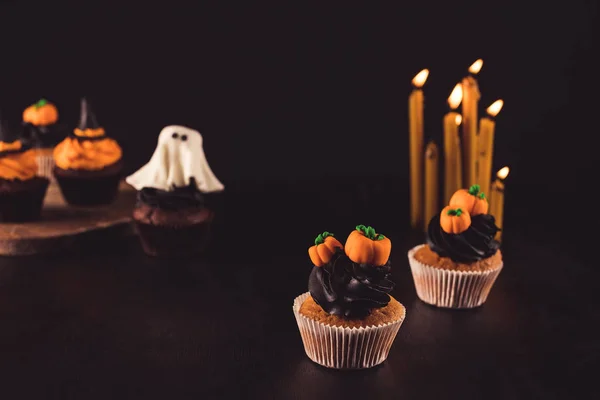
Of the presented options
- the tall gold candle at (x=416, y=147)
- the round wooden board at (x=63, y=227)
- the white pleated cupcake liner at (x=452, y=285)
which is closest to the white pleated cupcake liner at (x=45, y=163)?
the round wooden board at (x=63, y=227)

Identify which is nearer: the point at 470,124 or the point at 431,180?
the point at 470,124

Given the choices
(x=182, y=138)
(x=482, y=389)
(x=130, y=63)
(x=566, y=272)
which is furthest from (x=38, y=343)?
(x=130, y=63)

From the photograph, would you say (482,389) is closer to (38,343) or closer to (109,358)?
(109,358)

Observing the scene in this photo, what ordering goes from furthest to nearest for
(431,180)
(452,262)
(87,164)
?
(87,164), (431,180), (452,262)

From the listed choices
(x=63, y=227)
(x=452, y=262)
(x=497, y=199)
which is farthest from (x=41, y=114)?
(x=452, y=262)

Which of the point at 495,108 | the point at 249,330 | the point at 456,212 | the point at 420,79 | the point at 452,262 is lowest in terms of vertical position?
the point at 249,330

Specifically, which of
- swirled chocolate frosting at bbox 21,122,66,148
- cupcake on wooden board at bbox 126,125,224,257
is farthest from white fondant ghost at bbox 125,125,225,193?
swirled chocolate frosting at bbox 21,122,66,148

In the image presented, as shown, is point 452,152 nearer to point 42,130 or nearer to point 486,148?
point 486,148
